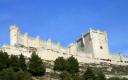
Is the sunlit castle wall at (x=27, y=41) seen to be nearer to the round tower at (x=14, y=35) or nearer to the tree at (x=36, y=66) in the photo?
the round tower at (x=14, y=35)

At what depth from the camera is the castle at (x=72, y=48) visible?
91188mm

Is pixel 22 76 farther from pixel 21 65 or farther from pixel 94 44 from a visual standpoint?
pixel 94 44

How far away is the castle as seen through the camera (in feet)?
299

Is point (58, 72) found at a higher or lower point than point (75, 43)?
lower

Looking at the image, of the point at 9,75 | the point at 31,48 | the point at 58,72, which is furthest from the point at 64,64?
the point at 9,75

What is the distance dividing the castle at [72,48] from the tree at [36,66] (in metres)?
5.44

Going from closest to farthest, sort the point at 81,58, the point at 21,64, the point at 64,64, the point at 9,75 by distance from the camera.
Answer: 1. the point at 9,75
2. the point at 21,64
3. the point at 64,64
4. the point at 81,58

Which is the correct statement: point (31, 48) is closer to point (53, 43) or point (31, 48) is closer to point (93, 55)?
point (53, 43)

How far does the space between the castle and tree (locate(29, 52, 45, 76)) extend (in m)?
5.44

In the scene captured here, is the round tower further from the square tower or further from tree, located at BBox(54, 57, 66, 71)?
the square tower

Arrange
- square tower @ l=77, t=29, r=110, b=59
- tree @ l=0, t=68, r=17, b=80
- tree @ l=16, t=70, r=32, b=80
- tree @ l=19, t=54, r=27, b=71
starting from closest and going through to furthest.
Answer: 1. tree @ l=0, t=68, r=17, b=80
2. tree @ l=16, t=70, r=32, b=80
3. tree @ l=19, t=54, r=27, b=71
4. square tower @ l=77, t=29, r=110, b=59

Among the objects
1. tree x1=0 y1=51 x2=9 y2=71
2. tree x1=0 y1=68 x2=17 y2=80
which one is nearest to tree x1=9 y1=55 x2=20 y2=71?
tree x1=0 y1=51 x2=9 y2=71

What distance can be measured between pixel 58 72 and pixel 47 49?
995 centimetres

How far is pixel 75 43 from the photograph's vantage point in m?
105
